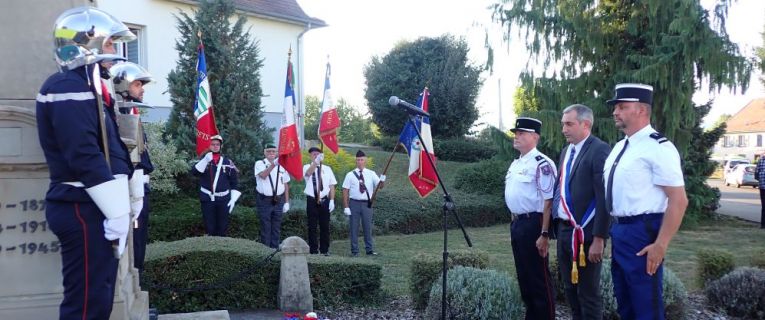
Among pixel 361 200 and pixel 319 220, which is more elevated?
pixel 361 200

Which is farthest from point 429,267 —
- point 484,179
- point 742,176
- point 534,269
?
point 742,176

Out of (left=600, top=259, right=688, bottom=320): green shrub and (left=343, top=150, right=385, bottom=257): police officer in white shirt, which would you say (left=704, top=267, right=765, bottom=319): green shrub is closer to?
(left=600, top=259, right=688, bottom=320): green shrub

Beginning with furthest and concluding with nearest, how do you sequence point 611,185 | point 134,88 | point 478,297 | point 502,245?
point 502,245, point 478,297, point 134,88, point 611,185

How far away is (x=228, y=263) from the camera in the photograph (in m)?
6.55

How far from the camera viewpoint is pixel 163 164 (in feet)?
39.2

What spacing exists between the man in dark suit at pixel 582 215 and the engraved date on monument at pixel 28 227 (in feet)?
12.3

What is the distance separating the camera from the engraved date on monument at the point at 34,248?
12.3 ft

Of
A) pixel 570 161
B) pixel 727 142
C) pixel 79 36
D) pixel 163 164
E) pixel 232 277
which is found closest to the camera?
pixel 79 36

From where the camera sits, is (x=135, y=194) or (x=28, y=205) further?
(x=135, y=194)

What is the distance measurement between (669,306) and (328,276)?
11.5 feet

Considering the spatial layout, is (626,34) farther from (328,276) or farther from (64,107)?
(64,107)

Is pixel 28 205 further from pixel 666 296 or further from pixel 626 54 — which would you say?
pixel 626 54

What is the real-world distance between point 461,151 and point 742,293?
71.8 ft

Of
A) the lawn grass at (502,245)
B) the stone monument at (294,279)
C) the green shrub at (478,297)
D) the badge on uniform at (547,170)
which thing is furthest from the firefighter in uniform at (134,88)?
the badge on uniform at (547,170)
